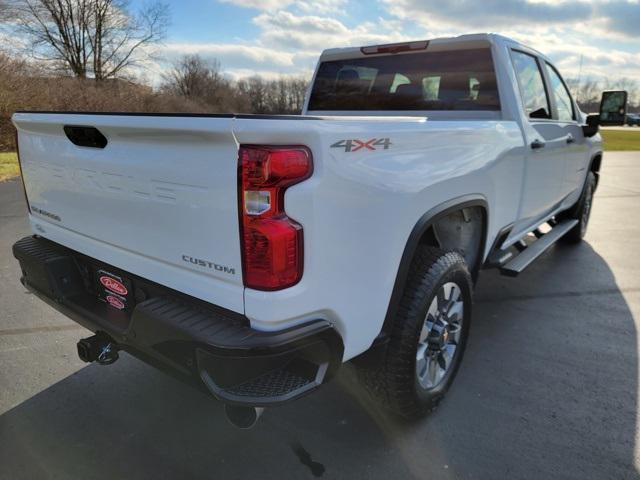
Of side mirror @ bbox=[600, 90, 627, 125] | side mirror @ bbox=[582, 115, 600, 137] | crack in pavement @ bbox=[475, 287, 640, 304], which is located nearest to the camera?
crack in pavement @ bbox=[475, 287, 640, 304]

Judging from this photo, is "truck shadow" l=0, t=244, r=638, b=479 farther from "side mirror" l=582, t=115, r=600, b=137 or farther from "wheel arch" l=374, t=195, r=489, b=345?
"side mirror" l=582, t=115, r=600, b=137

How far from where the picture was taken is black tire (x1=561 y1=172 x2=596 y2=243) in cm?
557

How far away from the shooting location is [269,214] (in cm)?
161

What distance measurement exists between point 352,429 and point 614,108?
4386 mm

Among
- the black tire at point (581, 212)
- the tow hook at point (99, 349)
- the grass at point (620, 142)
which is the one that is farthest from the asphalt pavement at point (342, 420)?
the grass at point (620, 142)

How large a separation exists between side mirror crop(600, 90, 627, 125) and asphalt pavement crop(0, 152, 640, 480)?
2.19 metres

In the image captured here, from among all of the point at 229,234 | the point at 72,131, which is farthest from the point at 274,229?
the point at 72,131

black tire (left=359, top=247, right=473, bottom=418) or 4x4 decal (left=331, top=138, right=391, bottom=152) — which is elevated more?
4x4 decal (left=331, top=138, right=391, bottom=152)

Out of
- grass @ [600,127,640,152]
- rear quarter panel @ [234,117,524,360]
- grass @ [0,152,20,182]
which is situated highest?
rear quarter panel @ [234,117,524,360]

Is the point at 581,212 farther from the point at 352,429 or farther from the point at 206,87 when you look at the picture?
the point at 206,87

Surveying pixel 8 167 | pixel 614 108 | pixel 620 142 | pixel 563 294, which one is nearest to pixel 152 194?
pixel 563 294

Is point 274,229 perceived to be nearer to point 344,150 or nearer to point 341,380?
point 344,150

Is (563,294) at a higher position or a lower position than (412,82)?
lower

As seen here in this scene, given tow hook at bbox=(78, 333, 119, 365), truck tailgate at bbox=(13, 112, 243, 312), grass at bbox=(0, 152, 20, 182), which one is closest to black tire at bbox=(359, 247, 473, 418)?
truck tailgate at bbox=(13, 112, 243, 312)
